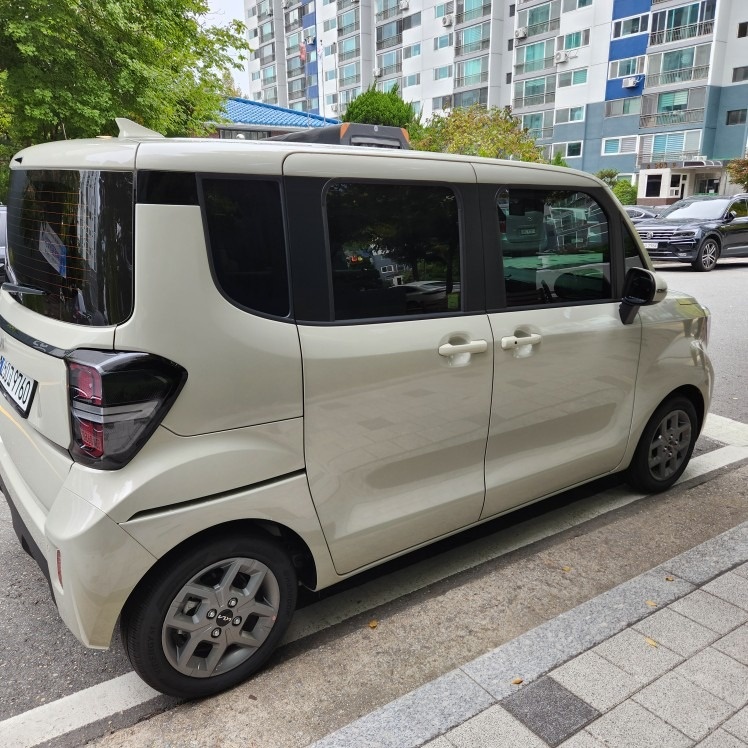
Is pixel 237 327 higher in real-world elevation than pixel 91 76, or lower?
lower

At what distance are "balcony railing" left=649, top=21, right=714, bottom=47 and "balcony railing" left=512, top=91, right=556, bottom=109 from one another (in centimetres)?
747

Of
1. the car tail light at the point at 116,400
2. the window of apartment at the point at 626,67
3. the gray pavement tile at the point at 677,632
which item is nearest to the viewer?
the car tail light at the point at 116,400

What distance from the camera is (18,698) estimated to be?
7.53 feet

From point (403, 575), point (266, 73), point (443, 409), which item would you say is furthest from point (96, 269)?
point (266, 73)

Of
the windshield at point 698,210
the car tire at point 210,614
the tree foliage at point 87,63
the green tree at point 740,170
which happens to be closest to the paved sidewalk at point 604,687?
the car tire at point 210,614

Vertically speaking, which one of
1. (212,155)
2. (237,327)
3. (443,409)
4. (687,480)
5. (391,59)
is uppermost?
(391,59)

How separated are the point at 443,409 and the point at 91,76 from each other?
10.4 m

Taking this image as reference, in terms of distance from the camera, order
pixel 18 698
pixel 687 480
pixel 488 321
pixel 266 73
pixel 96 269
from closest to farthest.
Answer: pixel 96 269 → pixel 18 698 → pixel 488 321 → pixel 687 480 → pixel 266 73

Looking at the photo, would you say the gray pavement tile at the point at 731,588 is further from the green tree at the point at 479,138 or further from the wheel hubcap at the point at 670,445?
the green tree at the point at 479,138

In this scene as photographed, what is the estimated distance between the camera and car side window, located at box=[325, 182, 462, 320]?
7.55 feet

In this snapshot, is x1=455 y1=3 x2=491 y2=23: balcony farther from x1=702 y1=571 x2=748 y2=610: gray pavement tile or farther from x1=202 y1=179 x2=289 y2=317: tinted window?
x1=202 y1=179 x2=289 y2=317: tinted window

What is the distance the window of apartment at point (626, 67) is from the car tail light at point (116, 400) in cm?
4673

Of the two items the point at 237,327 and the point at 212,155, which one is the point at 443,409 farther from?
the point at 212,155

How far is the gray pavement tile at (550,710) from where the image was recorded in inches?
82.0
